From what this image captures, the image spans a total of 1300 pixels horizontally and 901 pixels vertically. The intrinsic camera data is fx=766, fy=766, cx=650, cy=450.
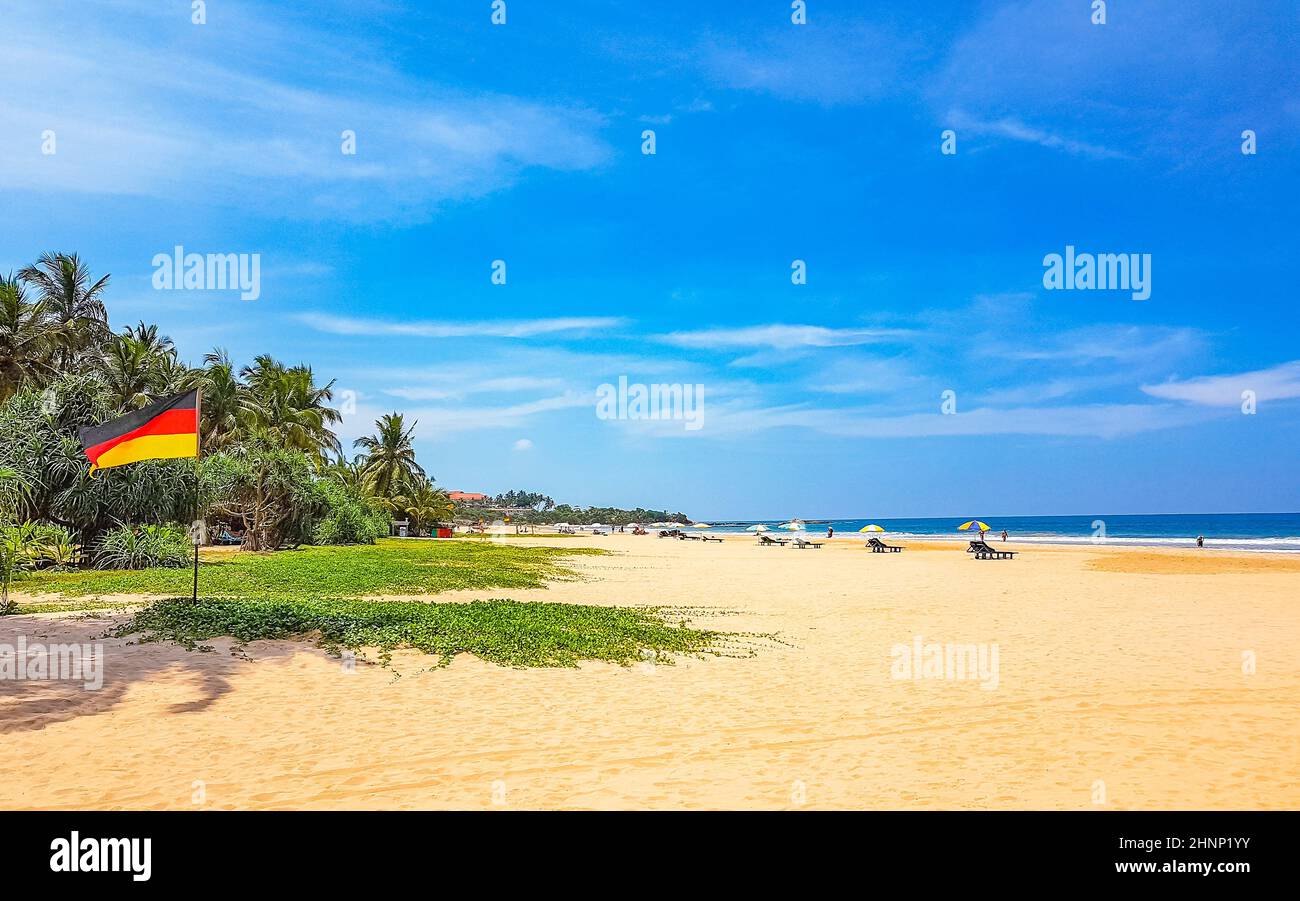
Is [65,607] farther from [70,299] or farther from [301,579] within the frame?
[70,299]

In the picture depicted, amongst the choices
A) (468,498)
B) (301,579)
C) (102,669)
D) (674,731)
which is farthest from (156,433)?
(468,498)

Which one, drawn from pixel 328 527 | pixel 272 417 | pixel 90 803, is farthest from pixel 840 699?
pixel 272 417

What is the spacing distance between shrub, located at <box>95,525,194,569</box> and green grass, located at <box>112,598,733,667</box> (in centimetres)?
1268

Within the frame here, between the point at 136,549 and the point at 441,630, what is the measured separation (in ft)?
56.7

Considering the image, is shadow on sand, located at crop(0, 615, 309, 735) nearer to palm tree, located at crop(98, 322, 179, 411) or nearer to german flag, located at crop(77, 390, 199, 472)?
german flag, located at crop(77, 390, 199, 472)

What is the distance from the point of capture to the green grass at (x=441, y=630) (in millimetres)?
11938

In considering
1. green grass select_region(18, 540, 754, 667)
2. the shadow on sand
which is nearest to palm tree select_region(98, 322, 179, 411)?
green grass select_region(18, 540, 754, 667)

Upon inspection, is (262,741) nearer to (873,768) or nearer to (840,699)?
(873,768)

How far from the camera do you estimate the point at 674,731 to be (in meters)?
8.03

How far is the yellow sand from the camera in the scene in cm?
621

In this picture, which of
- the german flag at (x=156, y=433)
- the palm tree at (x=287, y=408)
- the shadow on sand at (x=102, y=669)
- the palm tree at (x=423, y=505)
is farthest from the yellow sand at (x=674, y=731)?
the palm tree at (x=423, y=505)

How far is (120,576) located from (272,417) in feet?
101

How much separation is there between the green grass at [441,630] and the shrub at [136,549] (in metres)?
12.7

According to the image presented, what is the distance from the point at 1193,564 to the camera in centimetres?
4116
